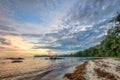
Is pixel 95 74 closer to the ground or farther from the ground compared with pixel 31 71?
closer to the ground

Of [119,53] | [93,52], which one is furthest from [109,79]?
[93,52]

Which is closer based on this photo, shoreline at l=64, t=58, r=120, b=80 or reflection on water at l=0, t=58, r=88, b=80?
shoreline at l=64, t=58, r=120, b=80

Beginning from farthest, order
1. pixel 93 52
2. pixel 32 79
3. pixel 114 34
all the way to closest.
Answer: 1. pixel 93 52
2. pixel 114 34
3. pixel 32 79

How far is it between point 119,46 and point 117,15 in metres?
20.5

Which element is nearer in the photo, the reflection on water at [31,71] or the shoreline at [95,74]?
the shoreline at [95,74]

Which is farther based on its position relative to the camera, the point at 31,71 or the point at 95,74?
the point at 31,71

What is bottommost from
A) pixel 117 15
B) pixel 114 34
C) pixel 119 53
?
pixel 119 53

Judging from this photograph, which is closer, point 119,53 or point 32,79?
point 32,79

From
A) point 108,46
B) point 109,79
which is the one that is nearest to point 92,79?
point 109,79

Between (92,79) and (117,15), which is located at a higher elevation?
(117,15)

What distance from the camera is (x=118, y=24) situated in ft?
214

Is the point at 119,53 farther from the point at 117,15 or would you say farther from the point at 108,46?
the point at 117,15

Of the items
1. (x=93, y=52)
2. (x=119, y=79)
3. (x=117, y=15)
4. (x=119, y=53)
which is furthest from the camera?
(x=93, y=52)

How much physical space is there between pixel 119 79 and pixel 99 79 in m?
2.17
